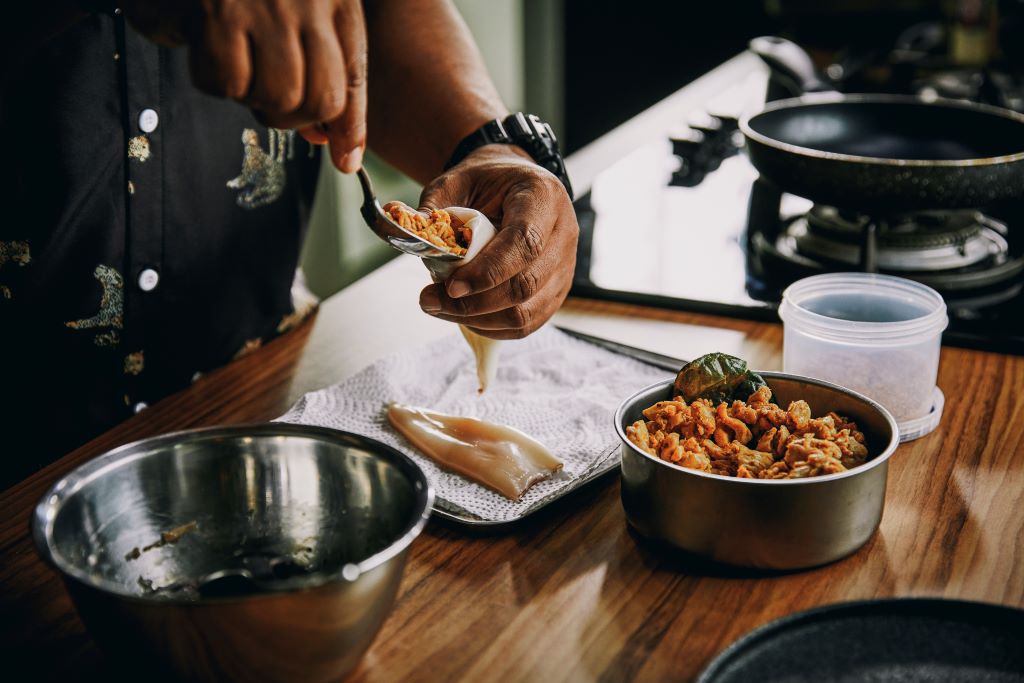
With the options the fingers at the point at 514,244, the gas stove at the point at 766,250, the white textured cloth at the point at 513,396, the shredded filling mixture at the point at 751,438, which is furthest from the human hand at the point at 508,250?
the gas stove at the point at 766,250

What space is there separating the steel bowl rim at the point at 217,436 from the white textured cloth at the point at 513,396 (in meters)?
0.20

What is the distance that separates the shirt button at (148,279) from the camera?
142 centimetres

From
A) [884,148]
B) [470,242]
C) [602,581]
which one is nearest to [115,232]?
[470,242]

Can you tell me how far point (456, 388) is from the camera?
53.6 inches

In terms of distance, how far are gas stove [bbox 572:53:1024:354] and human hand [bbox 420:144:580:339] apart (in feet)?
1.29

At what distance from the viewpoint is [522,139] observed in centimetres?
141

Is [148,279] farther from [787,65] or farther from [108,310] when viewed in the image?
[787,65]

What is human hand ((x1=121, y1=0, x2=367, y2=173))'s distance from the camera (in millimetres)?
842

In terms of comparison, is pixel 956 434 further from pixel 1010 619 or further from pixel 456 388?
pixel 456 388

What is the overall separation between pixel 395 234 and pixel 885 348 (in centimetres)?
63

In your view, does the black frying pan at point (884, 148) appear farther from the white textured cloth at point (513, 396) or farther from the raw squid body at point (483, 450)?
the raw squid body at point (483, 450)

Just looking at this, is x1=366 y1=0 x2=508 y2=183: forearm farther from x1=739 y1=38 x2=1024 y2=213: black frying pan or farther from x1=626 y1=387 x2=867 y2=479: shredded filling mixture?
x1=626 y1=387 x2=867 y2=479: shredded filling mixture

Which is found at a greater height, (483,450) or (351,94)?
(351,94)

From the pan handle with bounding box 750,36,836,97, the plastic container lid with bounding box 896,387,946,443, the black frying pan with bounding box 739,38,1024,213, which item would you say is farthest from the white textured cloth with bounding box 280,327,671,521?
the pan handle with bounding box 750,36,836,97
